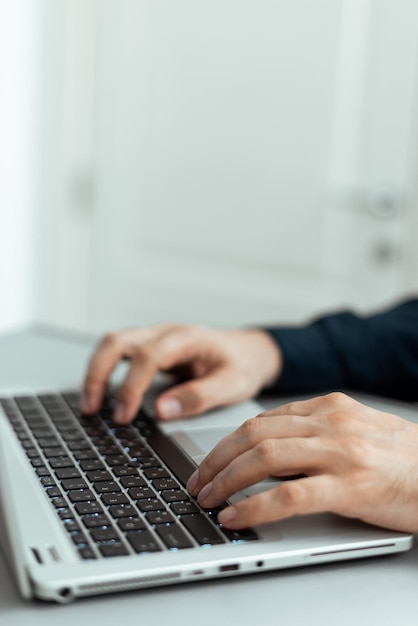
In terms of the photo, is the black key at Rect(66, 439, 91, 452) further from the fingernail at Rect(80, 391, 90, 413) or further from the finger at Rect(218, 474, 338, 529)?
the finger at Rect(218, 474, 338, 529)

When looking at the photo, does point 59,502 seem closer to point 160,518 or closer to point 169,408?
point 160,518

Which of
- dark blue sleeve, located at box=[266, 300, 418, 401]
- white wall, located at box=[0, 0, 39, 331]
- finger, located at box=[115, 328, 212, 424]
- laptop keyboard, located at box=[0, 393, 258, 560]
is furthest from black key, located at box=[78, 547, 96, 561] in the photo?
white wall, located at box=[0, 0, 39, 331]

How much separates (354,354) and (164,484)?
17.8 inches

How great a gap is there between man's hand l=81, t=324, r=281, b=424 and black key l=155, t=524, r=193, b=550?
0.82 ft

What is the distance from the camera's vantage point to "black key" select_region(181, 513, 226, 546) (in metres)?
0.54

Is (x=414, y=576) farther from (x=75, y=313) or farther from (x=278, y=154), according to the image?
(x=75, y=313)

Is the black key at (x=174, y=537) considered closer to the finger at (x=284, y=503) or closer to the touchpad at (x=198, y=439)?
the finger at (x=284, y=503)

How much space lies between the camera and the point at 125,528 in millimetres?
549

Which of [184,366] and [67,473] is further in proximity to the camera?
[184,366]

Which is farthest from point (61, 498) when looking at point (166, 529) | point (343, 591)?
point (343, 591)

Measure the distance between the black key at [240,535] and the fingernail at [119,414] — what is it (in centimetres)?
26

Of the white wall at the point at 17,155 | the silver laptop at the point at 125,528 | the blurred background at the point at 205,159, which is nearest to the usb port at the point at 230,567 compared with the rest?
the silver laptop at the point at 125,528

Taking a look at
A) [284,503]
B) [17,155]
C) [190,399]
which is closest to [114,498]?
[284,503]

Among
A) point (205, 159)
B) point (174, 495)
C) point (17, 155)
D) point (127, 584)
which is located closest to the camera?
point (127, 584)
